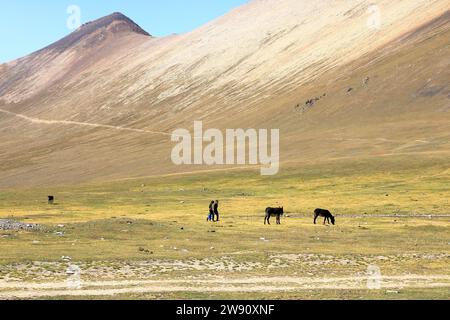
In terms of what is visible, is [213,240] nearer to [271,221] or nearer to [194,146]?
[271,221]

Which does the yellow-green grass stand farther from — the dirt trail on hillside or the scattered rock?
the dirt trail on hillside

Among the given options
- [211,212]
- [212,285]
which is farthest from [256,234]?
[212,285]

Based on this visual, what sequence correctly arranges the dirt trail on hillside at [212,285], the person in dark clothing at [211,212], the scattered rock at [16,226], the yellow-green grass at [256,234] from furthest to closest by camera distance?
the person in dark clothing at [211,212] < the scattered rock at [16,226] < the yellow-green grass at [256,234] < the dirt trail on hillside at [212,285]

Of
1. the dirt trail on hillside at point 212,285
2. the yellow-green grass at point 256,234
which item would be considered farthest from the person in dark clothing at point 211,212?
the dirt trail on hillside at point 212,285

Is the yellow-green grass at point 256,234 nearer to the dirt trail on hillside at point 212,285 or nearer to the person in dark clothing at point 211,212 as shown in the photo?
the person in dark clothing at point 211,212

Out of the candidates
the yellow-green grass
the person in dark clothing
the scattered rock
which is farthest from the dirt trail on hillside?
the person in dark clothing

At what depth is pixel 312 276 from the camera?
30.3 m

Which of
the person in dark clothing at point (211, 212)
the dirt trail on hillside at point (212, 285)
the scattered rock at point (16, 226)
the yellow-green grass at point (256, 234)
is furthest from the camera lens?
the person in dark clothing at point (211, 212)

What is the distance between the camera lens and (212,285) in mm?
27703

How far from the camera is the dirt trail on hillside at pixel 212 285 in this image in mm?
25492

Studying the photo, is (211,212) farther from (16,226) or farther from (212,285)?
(212,285)

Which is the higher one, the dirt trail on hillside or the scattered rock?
the scattered rock

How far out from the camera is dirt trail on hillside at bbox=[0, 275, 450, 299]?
2549 centimetres
